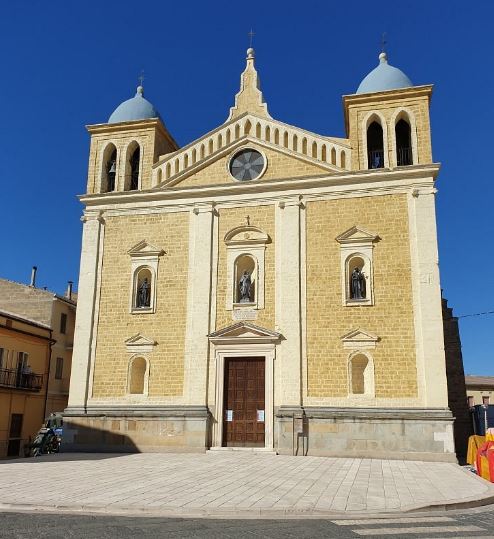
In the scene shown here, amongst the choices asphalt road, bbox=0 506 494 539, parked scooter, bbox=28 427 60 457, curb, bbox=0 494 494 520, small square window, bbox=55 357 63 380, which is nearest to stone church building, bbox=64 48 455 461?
parked scooter, bbox=28 427 60 457

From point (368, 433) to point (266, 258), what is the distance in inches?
279

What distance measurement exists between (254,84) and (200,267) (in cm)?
823

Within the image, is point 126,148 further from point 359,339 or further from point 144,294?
point 359,339

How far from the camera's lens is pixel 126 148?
23422 mm

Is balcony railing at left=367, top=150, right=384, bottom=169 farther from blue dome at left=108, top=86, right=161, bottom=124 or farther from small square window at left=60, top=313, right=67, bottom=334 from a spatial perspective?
small square window at left=60, top=313, right=67, bottom=334

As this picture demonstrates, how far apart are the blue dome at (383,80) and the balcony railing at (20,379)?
19.4 meters

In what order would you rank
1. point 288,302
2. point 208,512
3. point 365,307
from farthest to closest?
point 288,302, point 365,307, point 208,512

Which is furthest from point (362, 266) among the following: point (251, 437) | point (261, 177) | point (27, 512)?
point (27, 512)

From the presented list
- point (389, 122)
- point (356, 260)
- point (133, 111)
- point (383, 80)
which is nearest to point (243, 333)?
point (356, 260)

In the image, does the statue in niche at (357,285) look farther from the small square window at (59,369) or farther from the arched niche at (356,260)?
the small square window at (59,369)

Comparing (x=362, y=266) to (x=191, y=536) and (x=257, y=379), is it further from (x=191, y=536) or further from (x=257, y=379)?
(x=191, y=536)

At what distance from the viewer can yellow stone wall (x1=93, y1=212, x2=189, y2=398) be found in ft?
67.2

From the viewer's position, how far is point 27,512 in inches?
350

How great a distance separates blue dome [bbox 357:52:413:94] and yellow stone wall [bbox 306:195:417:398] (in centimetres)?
456
